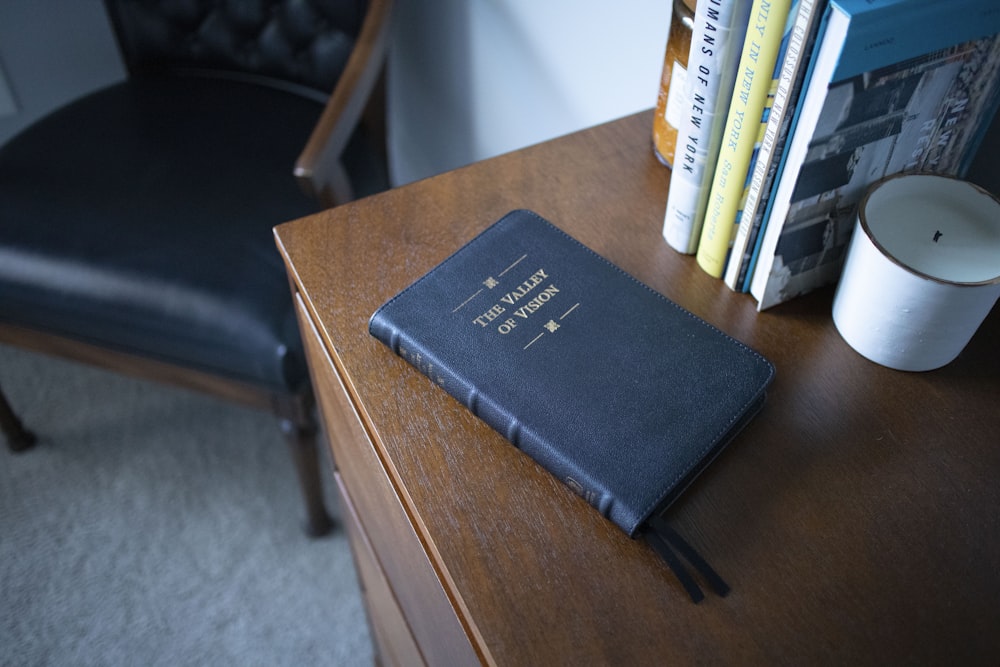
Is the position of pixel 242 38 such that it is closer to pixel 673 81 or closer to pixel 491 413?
pixel 673 81

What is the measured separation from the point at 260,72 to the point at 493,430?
93 cm

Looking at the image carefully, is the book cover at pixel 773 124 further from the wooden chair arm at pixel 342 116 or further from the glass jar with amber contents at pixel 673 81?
the wooden chair arm at pixel 342 116

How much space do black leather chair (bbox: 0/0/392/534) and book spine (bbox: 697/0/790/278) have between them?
48 cm

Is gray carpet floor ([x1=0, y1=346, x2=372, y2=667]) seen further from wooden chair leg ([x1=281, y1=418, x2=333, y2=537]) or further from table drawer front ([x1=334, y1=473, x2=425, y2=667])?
table drawer front ([x1=334, y1=473, x2=425, y2=667])

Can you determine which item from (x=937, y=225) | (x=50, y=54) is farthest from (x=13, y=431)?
(x=937, y=225)

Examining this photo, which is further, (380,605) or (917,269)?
(380,605)

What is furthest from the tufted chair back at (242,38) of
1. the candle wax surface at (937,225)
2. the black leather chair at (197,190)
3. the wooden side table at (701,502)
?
the candle wax surface at (937,225)

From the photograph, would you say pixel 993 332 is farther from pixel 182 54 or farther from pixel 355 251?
pixel 182 54

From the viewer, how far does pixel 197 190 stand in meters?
1.00

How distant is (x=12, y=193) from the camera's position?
0.99 m

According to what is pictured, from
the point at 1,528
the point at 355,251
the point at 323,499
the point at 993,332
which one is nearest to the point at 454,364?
the point at 355,251

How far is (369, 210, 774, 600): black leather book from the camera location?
1.44 ft

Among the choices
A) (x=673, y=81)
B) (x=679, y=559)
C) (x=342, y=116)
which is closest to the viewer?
(x=679, y=559)

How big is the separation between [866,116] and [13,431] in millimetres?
1345
